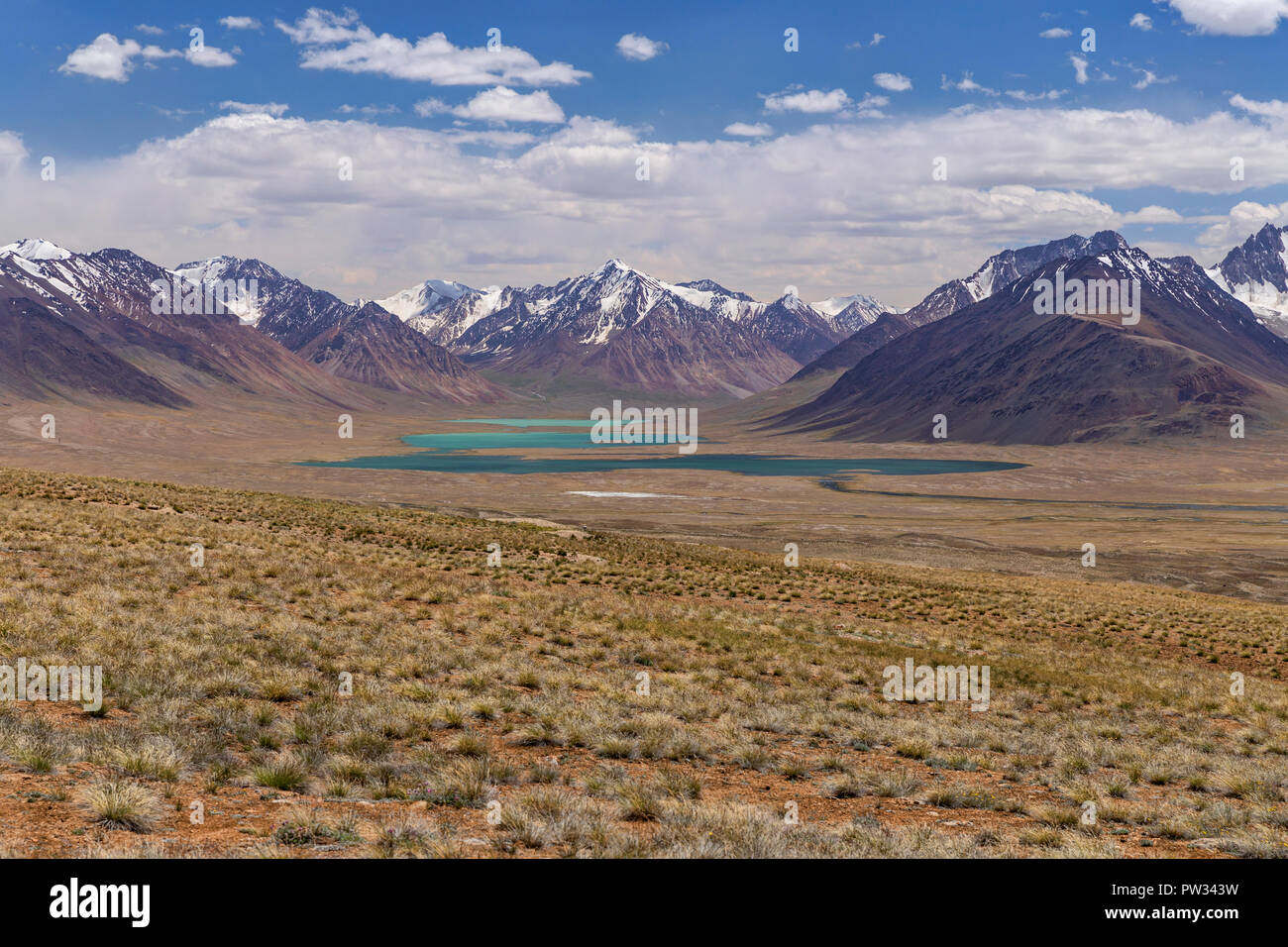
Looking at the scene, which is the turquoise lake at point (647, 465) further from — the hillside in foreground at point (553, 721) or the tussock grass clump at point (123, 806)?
the tussock grass clump at point (123, 806)

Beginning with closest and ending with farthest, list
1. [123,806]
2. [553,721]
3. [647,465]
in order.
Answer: [123,806] → [553,721] → [647,465]

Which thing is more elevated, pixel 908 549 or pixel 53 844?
pixel 53 844

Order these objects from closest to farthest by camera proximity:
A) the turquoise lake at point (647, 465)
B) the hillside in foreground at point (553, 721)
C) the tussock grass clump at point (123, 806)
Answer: the tussock grass clump at point (123, 806) < the hillside in foreground at point (553, 721) < the turquoise lake at point (647, 465)

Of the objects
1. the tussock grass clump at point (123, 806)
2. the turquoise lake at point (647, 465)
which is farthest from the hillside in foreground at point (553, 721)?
the turquoise lake at point (647, 465)

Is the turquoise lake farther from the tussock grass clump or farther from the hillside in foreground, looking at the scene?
the tussock grass clump

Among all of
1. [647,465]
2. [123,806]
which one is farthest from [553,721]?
[647,465]

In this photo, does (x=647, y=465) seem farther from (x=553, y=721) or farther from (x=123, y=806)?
(x=123, y=806)
